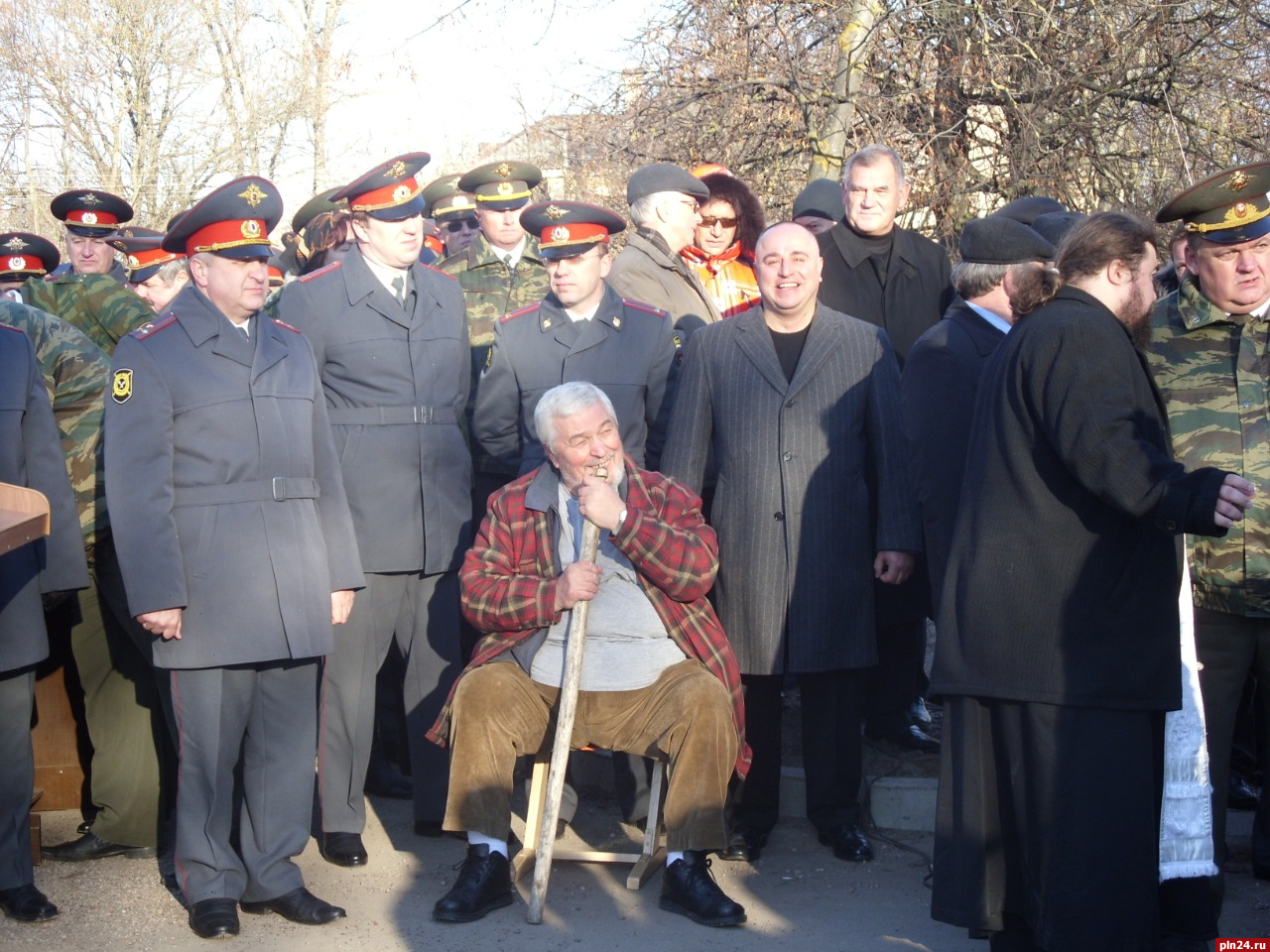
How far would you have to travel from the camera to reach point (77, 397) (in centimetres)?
514

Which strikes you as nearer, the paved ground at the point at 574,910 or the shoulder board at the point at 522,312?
the paved ground at the point at 574,910

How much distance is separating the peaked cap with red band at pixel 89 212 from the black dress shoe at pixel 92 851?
3684mm

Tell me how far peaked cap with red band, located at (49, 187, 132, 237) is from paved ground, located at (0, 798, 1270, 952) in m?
3.87

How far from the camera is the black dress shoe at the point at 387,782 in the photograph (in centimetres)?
579

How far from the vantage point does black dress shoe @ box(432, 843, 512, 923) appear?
443 centimetres

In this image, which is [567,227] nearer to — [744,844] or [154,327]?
[154,327]

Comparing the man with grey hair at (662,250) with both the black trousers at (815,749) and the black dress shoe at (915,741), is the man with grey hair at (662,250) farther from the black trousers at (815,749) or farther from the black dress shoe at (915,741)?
the black dress shoe at (915,741)

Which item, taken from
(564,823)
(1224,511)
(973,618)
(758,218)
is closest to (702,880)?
(564,823)

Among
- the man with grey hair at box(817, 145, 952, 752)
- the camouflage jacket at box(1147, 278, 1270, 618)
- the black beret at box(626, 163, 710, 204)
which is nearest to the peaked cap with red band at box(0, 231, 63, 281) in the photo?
the black beret at box(626, 163, 710, 204)

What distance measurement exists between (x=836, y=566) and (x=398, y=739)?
2127mm

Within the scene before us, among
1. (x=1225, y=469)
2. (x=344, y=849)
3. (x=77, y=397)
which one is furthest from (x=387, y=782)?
(x=1225, y=469)

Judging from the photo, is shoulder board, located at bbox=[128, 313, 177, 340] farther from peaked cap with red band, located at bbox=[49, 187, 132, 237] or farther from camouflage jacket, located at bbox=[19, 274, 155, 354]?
peaked cap with red band, located at bbox=[49, 187, 132, 237]

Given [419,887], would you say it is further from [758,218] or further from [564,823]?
[758,218]

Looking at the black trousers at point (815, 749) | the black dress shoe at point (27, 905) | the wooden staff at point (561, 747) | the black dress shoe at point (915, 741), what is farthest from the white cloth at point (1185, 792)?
the black dress shoe at point (27, 905)
